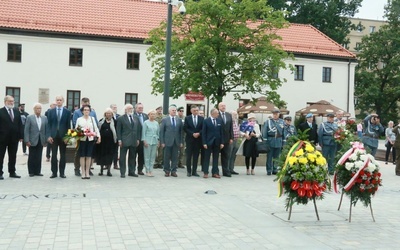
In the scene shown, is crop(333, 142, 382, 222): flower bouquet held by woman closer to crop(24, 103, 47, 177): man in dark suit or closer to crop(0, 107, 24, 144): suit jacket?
crop(24, 103, 47, 177): man in dark suit

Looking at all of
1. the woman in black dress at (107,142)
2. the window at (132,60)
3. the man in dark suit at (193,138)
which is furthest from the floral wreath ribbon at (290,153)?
the window at (132,60)

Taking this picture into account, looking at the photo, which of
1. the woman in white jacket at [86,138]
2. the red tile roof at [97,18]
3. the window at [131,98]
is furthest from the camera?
the window at [131,98]

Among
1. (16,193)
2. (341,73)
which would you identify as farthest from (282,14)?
(341,73)

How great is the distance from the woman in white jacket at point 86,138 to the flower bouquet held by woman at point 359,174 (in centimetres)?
668

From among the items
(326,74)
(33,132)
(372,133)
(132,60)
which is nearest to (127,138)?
(33,132)

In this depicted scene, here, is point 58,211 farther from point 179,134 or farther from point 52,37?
point 52,37

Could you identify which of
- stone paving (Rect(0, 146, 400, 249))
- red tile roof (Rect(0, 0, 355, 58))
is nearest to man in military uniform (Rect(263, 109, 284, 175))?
stone paving (Rect(0, 146, 400, 249))

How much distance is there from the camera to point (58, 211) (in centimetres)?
841

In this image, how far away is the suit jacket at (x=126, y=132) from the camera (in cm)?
1327

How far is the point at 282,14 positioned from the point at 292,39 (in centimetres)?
1988

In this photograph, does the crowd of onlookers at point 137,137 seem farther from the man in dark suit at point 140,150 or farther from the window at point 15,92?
the window at point 15,92

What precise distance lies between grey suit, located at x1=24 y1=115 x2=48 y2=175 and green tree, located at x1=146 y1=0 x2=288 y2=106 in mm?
8941

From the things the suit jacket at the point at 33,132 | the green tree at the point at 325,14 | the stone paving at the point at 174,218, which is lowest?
the stone paving at the point at 174,218

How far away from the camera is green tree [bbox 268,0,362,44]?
178 feet
